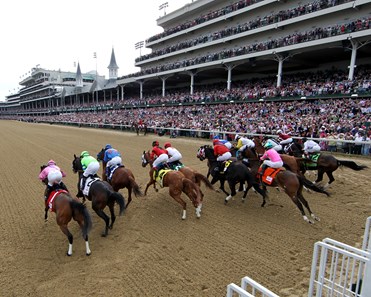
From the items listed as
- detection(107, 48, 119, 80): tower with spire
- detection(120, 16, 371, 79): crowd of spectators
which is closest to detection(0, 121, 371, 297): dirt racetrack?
detection(120, 16, 371, 79): crowd of spectators

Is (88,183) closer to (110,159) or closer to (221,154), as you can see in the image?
(110,159)

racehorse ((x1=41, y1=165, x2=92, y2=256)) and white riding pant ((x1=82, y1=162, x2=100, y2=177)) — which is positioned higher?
white riding pant ((x1=82, y1=162, x2=100, y2=177))

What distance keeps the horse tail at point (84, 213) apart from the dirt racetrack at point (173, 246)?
371 millimetres

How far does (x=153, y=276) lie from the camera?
3635 millimetres

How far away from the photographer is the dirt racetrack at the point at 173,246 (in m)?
3.47

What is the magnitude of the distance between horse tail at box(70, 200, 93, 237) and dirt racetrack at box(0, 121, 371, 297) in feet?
1.22

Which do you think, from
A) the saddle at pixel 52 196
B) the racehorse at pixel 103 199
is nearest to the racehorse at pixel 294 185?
the racehorse at pixel 103 199

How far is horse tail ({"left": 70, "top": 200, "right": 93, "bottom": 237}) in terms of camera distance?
13.9 ft

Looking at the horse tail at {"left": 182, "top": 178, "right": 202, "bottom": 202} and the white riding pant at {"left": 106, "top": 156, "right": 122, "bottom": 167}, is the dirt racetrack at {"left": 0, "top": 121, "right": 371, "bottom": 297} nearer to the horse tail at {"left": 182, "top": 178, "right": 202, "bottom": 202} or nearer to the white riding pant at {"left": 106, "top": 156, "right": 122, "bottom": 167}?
the horse tail at {"left": 182, "top": 178, "right": 202, "bottom": 202}

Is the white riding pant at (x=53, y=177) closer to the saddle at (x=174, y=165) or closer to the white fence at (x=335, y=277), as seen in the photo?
the saddle at (x=174, y=165)

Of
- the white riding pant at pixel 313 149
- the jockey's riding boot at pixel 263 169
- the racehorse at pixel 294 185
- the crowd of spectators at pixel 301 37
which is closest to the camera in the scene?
the racehorse at pixel 294 185

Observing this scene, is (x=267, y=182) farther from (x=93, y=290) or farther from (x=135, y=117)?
(x=135, y=117)

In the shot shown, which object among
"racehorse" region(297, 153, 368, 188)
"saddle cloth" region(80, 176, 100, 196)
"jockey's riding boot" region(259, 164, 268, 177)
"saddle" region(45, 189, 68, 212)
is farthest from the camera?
"racehorse" region(297, 153, 368, 188)

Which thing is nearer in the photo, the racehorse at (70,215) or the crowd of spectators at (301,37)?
the racehorse at (70,215)
